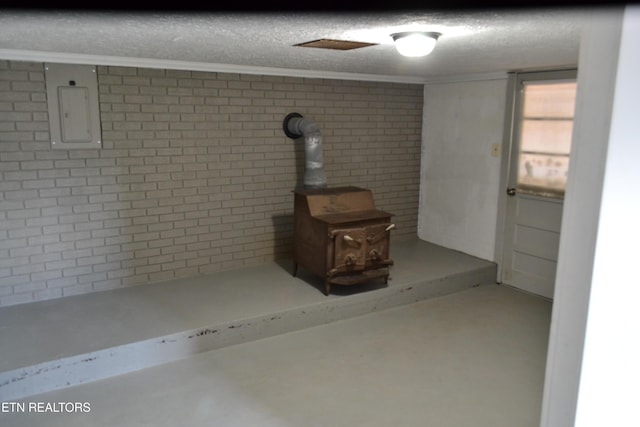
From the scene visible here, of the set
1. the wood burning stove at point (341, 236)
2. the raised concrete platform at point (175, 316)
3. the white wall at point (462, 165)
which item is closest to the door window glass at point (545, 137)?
the white wall at point (462, 165)

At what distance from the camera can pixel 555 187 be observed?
15.7 feet

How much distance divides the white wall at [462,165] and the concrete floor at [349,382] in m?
1.46

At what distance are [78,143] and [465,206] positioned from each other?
4.13 m

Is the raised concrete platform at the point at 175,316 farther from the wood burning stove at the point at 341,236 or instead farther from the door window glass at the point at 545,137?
the door window glass at the point at 545,137

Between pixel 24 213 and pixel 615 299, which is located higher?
pixel 615 299

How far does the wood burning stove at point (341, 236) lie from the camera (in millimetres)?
4352

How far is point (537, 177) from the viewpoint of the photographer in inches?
195

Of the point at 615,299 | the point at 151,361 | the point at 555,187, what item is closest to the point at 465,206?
the point at 555,187

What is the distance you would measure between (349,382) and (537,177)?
2.96m

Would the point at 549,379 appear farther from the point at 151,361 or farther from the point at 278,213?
the point at 278,213

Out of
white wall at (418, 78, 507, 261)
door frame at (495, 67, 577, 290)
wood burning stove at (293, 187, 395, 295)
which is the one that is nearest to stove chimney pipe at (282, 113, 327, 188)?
wood burning stove at (293, 187, 395, 295)

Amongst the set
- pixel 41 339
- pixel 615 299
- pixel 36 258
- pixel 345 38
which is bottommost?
pixel 41 339

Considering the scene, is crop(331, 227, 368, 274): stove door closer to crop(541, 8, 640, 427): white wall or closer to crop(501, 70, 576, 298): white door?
crop(501, 70, 576, 298): white door

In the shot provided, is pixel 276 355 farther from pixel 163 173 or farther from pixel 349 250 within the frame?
Answer: pixel 163 173
